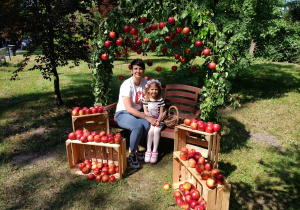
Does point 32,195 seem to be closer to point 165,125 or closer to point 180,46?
point 165,125

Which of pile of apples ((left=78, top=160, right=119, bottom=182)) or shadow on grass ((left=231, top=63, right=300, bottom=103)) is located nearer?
pile of apples ((left=78, top=160, right=119, bottom=182))

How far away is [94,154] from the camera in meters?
3.86

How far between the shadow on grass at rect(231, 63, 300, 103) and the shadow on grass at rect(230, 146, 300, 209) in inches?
141

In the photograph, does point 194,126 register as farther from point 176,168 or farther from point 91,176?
point 91,176

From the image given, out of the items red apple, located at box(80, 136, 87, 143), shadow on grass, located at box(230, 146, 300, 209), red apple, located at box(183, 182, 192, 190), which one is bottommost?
shadow on grass, located at box(230, 146, 300, 209)

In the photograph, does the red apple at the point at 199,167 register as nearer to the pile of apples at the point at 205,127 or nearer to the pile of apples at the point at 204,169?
the pile of apples at the point at 204,169

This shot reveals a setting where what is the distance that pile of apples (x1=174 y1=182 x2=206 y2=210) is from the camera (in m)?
2.75

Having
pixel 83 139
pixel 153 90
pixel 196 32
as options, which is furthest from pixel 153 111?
pixel 196 32

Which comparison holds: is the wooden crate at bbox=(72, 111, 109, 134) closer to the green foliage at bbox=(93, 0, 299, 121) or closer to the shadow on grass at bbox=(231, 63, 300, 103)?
the green foliage at bbox=(93, 0, 299, 121)

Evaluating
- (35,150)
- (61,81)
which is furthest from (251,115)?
(61,81)

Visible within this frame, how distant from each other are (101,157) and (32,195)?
1149mm

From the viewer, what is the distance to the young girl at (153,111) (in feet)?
12.8

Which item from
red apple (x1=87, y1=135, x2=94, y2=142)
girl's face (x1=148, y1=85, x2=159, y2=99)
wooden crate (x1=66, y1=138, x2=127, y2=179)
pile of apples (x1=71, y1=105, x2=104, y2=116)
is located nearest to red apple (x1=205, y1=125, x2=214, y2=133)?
girl's face (x1=148, y1=85, x2=159, y2=99)

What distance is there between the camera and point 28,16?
17.1ft
